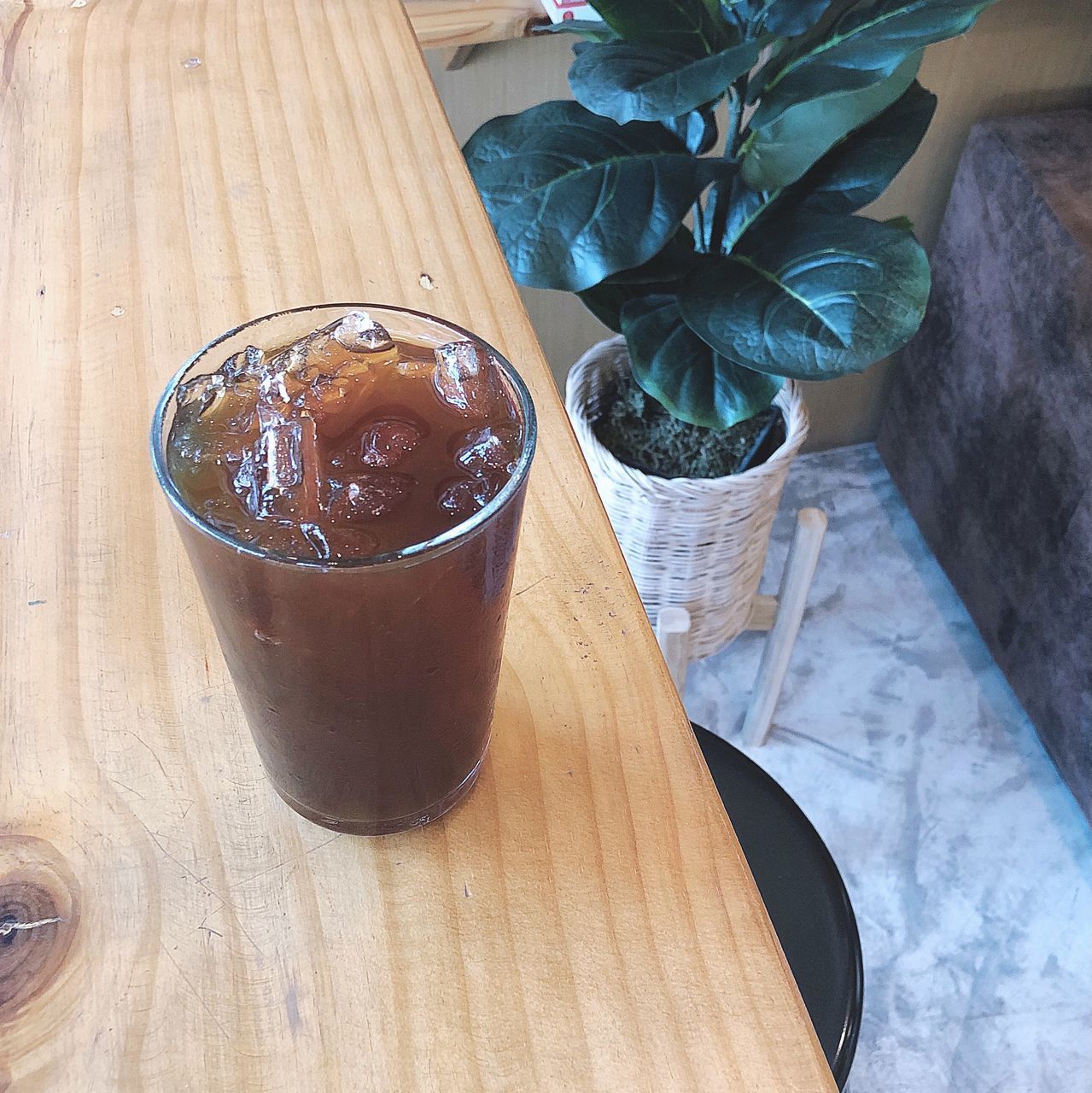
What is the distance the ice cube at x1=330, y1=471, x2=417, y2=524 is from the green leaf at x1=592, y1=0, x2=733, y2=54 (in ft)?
2.69

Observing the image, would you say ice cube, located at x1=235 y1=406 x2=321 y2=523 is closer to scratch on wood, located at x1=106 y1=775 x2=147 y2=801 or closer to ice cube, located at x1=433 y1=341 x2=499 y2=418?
ice cube, located at x1=433 y1=341 x2=499 y2=418

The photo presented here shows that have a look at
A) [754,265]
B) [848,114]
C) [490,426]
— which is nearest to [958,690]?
[754,265]

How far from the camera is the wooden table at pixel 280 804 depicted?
448 millimetres

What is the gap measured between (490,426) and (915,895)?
4.97 feet

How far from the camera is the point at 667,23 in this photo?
1092mm

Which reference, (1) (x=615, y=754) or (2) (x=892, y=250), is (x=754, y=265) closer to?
(2) (x=892, y=250)

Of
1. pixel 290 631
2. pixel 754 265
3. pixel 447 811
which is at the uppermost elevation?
pixel 290 631

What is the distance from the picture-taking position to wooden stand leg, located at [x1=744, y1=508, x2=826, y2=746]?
1459 millimetres

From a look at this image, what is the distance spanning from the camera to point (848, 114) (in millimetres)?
1058

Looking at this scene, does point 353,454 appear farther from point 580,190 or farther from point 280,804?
point 580,190

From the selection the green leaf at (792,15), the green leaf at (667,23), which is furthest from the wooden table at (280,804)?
the green leaf at (792,15)

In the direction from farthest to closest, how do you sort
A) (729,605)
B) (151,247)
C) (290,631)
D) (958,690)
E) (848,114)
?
(958,690), (729,605), (848,114), (151,247), (290,631)

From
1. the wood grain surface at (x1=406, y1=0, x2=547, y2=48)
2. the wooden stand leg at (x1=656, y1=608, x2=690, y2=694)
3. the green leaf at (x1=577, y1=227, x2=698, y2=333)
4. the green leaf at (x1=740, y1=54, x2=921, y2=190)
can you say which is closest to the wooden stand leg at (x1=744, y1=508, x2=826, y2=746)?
the wooden stand leg at (x1=656, y1=608, x2=690, y2=694)

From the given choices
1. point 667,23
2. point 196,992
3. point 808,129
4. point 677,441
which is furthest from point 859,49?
point 196,992
